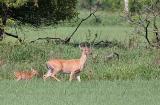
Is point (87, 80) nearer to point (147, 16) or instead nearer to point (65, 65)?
point (65, 65)

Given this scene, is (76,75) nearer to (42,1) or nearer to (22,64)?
(22,64)

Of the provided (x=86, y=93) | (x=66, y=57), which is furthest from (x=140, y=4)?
(x=86, y=93)

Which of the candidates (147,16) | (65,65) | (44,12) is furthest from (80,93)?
(44,12)

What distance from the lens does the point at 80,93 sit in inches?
601

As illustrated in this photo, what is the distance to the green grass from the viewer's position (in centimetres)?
1395

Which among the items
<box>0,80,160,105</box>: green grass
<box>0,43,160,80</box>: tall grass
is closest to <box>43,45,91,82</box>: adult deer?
<box>0,43,160,80</box>: tall grass

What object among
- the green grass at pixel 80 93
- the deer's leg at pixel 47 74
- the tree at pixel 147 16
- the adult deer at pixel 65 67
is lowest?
the green grass at pixel 80 93

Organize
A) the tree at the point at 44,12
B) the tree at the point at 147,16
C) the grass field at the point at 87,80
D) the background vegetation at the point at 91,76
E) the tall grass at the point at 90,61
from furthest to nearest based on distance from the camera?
the tree at the point at 44,12
the tree at the point at 147,16
the tall grass at the point at 90,61
the background vegetation at the point at 91,76
the grass field at the point at 87,80

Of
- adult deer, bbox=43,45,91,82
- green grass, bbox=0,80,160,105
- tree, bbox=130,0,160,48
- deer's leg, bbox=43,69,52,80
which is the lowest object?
green grass, bbox=0,80,160,105

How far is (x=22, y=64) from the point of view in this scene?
20.2 meters

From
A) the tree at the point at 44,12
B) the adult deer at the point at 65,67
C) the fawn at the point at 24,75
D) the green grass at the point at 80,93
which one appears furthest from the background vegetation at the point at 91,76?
the tree at the point at 44,12

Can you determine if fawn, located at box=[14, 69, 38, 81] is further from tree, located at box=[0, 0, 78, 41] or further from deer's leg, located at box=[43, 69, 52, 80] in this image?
tree, located at box=[0, 0, 78, 41]

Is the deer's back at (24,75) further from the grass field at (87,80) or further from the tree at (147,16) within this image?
the tree at (147,16)

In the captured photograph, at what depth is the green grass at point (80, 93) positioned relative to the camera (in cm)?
1395
